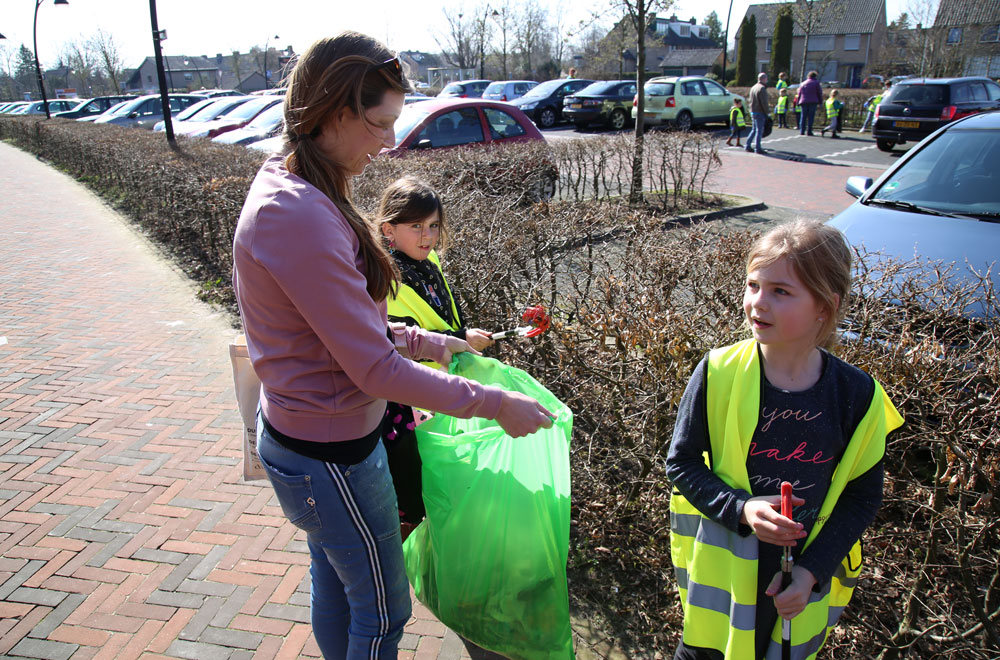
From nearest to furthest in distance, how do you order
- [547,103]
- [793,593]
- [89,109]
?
[793,593]
[547,103]
[89,109]

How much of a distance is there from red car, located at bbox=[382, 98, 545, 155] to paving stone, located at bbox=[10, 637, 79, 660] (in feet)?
21.2

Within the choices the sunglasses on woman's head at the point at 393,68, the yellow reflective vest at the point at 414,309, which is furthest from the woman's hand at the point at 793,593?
the sunglasses on woman's head at the point at 393,68

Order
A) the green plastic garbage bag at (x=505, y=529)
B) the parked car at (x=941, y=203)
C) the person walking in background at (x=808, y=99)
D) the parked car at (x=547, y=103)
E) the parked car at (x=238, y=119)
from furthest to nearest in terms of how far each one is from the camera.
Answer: the parked car at (x=547, y=103)
the person walking in background at (x=808, y=99)
the parked car at (x=238, y=119)
the parked car at (x=941, y=203)
the green plastic garbage bag at (x=505, y=529)

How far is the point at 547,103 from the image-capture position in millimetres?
23312

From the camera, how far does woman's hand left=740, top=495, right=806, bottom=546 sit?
1405mm

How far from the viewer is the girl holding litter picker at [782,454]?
1.55m

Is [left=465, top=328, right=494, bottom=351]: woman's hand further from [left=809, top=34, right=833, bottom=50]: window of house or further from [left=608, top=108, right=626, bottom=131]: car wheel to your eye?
[left=809, top=34, right=833, bottom=50]: window of house

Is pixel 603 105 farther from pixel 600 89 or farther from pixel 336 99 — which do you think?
pixel 336 99

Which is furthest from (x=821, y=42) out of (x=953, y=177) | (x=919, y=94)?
(x=953, y=177)

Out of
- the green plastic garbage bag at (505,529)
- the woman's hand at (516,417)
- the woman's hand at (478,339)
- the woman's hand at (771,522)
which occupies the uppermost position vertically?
the woman's hand at (516,417)

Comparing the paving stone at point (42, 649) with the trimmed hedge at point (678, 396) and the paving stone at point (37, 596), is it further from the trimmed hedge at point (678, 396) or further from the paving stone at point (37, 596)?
the trimmed hedge at point (678, 396)

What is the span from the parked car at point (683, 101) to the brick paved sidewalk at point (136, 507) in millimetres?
16318

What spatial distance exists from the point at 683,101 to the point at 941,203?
1692 centimetres

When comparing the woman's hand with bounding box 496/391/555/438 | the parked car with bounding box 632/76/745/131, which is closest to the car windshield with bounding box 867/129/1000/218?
the woman's hand with bounding box 496/391/555/438
